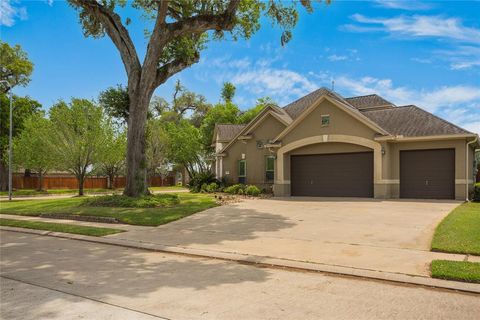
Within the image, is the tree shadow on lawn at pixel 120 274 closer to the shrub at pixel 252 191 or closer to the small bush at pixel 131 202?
the small bush at pixel 131 202

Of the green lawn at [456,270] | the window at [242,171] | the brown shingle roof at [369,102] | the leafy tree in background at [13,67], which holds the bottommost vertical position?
the green lawn at [456,270]

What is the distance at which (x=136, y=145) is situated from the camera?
19.0 meters

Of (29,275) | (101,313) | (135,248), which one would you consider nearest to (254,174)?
(135,248)

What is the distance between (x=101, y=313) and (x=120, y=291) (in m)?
0.98

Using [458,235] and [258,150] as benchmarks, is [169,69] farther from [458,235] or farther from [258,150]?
[458,235]

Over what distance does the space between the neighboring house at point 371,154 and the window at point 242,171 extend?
5.01 meters

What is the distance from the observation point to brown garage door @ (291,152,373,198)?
20.8 m

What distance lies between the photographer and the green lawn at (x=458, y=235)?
8320 mm

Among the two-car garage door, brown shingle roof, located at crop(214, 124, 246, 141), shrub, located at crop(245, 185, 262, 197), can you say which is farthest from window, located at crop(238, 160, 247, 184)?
the two-car garage door

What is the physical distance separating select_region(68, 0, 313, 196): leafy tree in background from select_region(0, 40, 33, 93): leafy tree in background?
23.2 meters

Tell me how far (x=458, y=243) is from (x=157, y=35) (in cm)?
1565

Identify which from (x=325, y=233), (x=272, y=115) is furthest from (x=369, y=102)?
(x=325, y=233)

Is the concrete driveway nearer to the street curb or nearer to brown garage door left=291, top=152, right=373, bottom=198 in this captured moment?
the street curb

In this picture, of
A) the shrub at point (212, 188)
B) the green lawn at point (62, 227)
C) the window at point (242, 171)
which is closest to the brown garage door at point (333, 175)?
the window at point (242, 171)
